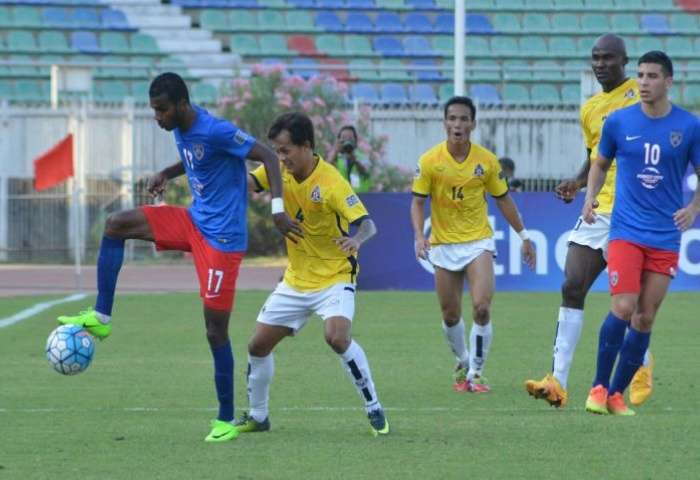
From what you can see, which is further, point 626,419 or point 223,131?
point 626,419

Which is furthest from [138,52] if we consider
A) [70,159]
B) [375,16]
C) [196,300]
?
[196,300]

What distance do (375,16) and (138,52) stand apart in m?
5.48

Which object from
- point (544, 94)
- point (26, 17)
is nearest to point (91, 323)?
point (544, 94)

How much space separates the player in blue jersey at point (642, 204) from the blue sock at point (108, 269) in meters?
2.82

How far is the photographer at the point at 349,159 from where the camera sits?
18797mm

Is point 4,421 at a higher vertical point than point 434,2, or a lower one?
lower

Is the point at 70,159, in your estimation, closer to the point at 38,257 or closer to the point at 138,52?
the point at 38,257

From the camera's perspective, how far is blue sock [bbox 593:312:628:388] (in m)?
9.42

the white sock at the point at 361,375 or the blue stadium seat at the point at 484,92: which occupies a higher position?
the blue stadium seat at the point at 484,92

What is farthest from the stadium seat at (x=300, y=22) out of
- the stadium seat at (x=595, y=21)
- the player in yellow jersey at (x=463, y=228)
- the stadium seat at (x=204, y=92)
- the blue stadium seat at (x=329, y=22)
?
the player in yellow jersey at (x=463, y=228)

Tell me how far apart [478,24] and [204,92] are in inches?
274

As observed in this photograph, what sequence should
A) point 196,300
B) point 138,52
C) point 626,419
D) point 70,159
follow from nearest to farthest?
point 626,419 → point 196,300 → point 70,159 → point 138,52

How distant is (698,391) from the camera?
10.9 metres

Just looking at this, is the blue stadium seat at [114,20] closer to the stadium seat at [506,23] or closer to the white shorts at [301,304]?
the stadium seat at [506,23]
